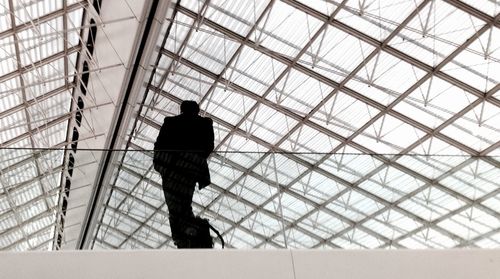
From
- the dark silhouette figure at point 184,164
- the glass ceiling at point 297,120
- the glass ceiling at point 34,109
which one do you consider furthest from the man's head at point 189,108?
the glass ceiling at point 34,109

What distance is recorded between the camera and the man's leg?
7.38m

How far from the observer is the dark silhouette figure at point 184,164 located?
292 inches

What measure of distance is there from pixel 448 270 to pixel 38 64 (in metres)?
23.2

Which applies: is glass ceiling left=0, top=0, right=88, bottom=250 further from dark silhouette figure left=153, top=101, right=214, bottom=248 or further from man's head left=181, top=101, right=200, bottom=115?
man's head left=181, top=101, right=200, bottom=115

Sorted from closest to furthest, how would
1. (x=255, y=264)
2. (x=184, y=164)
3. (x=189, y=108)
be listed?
(x=255, y=264) → (x=184, y=164) → (x=189, y=108)

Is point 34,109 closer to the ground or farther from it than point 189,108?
farther from it

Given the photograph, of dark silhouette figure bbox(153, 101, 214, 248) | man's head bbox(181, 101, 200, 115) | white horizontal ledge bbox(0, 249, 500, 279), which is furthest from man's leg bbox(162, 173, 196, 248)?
man's head bbox(181, 101, 200, 115)

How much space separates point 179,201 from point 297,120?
23.7m

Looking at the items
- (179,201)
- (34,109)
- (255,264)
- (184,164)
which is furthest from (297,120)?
(255,264)

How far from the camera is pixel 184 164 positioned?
7.86 m

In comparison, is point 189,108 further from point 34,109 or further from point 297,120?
point 34,109

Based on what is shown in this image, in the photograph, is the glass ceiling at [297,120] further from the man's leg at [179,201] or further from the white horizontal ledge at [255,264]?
the white horizontal ledge at [255,264]

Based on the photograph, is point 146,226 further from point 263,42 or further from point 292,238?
point 263,42

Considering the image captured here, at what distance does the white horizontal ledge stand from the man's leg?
2.06 ft
